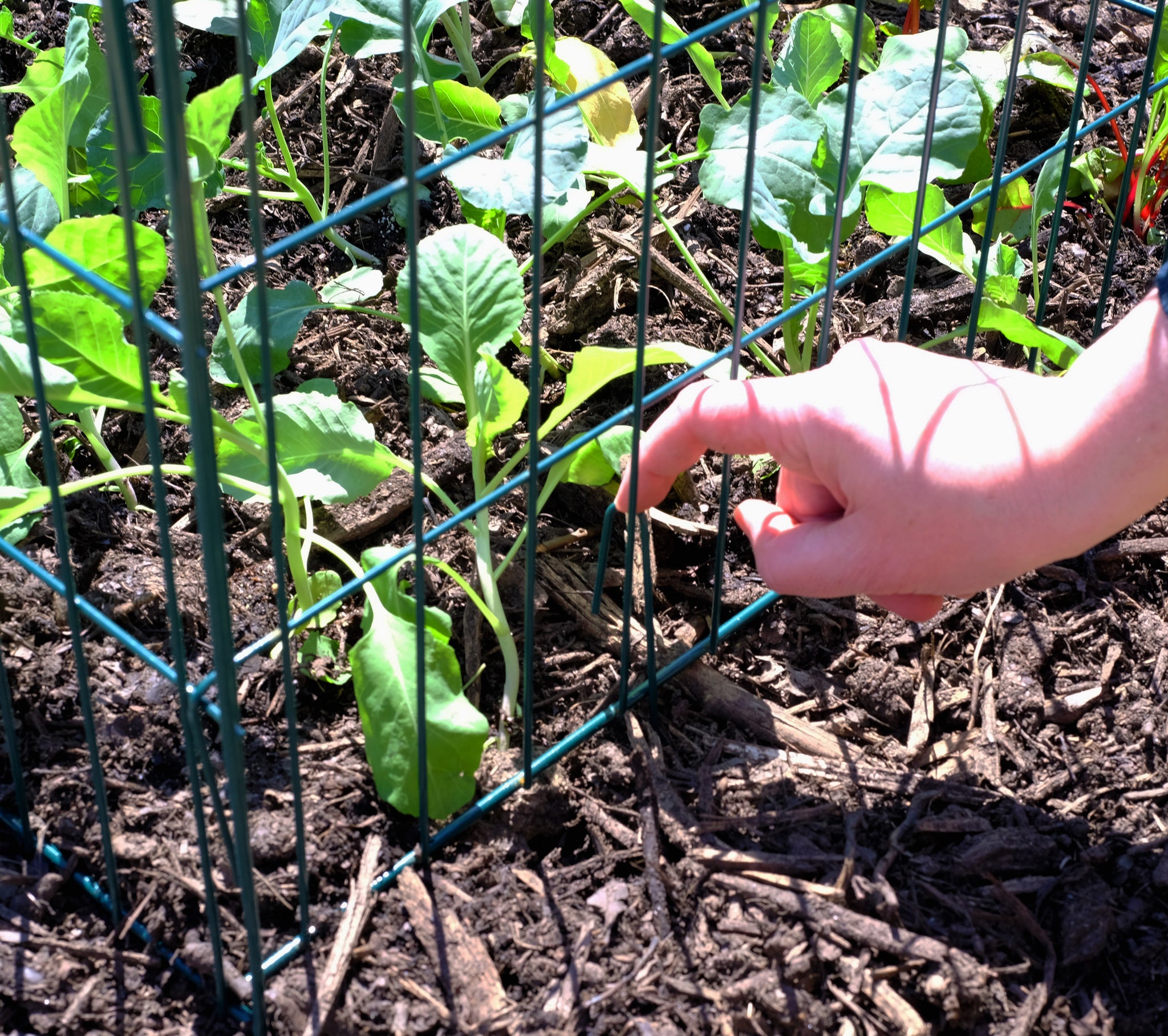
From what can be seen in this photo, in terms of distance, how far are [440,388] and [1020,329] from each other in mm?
736

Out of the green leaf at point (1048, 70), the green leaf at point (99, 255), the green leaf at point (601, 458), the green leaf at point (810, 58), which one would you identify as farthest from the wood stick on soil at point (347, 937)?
the green leaf at point (1048, 70)

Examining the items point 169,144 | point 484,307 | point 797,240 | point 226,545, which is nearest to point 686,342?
point 797,240

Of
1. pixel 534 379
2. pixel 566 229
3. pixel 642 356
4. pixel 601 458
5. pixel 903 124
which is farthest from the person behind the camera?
pixel 566 229

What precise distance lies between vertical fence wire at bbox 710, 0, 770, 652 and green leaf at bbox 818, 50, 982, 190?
0.14 m

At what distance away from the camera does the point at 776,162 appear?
1651 mm

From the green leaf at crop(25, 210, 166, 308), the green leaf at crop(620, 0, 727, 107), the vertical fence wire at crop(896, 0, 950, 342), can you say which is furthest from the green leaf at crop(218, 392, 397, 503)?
the green leaf at crop(620, 0, 727, 107)

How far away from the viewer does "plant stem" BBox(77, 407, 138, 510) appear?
1722mm

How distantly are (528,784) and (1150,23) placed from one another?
201 centimetres

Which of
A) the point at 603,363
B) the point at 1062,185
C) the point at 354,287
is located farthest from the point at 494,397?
the point at 1062,185

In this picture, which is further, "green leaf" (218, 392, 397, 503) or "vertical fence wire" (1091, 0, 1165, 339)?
"vertical fence wire" (1091, 0, 1165, 339)

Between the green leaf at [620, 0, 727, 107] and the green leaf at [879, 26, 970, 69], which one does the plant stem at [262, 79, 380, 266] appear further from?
the green leaf at [879, 26, 970, 69]

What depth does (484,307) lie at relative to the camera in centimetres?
160

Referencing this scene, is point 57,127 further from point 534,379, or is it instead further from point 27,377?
point 534,379

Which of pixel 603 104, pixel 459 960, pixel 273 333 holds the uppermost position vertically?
pixel 603 104
